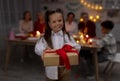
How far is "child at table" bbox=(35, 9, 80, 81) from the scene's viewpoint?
1.79 meters

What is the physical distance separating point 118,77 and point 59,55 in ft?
7.52

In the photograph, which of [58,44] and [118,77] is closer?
[58,44]

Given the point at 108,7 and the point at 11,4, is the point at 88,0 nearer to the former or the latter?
the point at 108,7

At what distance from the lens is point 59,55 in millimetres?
1687

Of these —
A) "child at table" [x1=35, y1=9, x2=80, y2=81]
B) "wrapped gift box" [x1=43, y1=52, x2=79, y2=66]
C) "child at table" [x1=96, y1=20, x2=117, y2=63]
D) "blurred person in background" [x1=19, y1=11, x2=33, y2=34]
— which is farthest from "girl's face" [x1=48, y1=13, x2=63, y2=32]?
"blurred person in background" [x1=19, y1=11, x2=33, y2=34]

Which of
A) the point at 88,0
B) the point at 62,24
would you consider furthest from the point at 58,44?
the point at 88,0

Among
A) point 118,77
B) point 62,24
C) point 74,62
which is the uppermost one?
point 62,24

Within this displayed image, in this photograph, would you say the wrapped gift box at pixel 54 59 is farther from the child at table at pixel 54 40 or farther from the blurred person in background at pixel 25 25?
the blurred person in background at pixel 25 25

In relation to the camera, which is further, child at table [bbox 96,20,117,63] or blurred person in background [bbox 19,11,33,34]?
blurred person in background [bbox 19,11,33,34]

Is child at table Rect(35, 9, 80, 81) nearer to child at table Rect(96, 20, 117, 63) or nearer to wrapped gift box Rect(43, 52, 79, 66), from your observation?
wrapped gift box Rect(43, 52, 79, 66)

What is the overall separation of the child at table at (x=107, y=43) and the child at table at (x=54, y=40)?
60.7 inches

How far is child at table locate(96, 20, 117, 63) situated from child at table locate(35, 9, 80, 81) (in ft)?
5.06

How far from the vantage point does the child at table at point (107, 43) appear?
11.1 feet

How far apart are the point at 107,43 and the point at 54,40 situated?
166 centimetres
